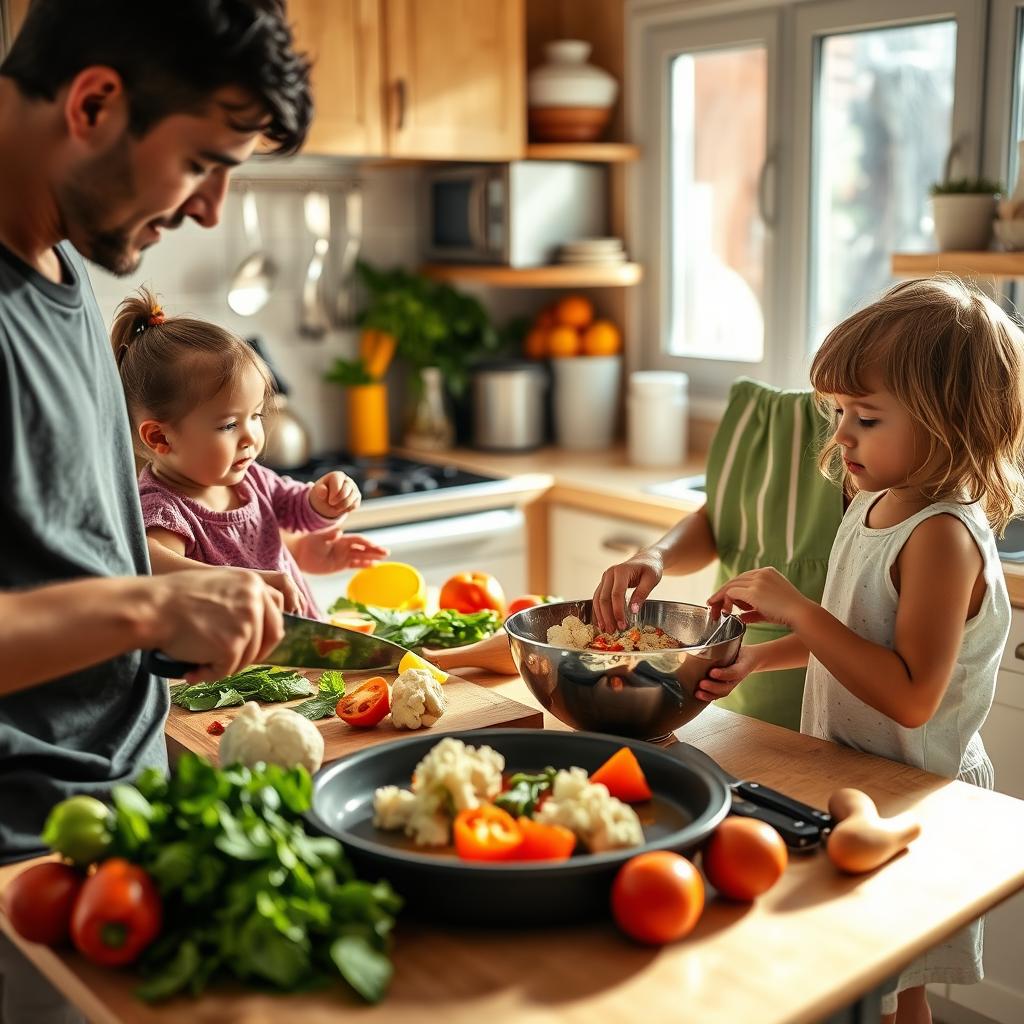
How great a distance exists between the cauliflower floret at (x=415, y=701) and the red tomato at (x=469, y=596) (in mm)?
475

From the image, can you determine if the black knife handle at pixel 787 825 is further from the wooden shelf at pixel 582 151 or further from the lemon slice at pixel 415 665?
the wooden shelf at pixel 582 151

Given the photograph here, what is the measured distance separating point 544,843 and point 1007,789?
1526mm

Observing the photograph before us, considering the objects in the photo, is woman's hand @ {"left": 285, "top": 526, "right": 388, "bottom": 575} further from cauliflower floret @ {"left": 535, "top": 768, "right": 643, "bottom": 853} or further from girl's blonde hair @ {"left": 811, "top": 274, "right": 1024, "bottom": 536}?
cauliflower floret @ {"left": 535, "top": 768, "right": 643, "bottom": 853}

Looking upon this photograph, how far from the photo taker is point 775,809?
3.89ft

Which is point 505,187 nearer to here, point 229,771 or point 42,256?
point 42,256

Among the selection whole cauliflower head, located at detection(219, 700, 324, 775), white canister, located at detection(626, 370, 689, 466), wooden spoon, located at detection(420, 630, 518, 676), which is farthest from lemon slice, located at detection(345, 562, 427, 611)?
white canister, located at detection(626, 370, 689, 466)

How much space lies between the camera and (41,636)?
0.98m

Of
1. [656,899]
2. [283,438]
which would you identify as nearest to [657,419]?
[283,438]

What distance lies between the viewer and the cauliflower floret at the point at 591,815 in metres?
1.05

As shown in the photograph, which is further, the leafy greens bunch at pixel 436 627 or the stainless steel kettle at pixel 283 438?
the stainless steel kettle at pixel 283 438

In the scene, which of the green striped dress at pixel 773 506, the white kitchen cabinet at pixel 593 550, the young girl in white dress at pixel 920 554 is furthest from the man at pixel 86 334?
the white kitchen cabinet at pixel 593 550

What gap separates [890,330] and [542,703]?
62cm

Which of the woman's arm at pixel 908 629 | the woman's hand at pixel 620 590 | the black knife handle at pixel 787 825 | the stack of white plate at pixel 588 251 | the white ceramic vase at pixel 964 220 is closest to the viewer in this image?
the black knife handle at pixel 787 825

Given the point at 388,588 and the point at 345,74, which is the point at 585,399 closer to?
the point at 345,74
